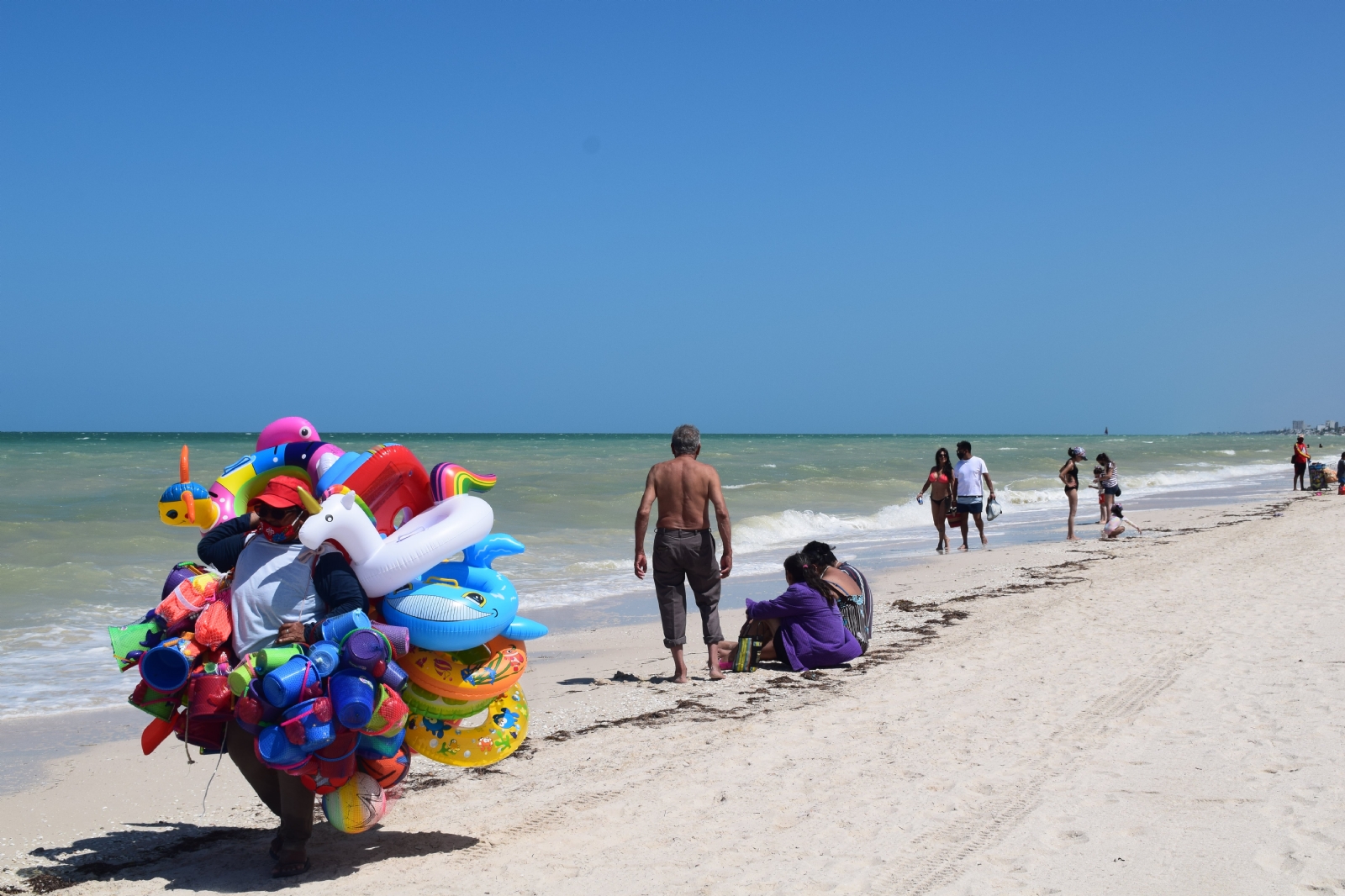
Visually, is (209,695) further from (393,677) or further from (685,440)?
(685,440)

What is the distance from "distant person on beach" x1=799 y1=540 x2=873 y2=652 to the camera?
24.3 feet

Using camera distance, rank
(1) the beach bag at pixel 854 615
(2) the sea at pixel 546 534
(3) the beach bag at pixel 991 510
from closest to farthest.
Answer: (1) the beach bag at pixel 854 615 → (2) the sea at pixel 546 534 → (3) the beach bag at pixel 991 510

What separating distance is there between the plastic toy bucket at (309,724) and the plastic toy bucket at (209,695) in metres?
0.24

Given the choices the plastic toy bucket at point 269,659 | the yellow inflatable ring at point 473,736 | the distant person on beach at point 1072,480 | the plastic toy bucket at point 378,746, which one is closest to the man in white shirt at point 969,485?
the distant person on beach at point 1072,480

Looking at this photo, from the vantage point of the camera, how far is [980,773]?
15.4 feet

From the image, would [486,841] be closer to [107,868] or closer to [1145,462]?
[107,868]

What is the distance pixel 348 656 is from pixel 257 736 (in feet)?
1.40

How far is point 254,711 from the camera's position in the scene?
3.38 m

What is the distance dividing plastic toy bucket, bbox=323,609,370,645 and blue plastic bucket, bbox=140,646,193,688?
0.51 metres

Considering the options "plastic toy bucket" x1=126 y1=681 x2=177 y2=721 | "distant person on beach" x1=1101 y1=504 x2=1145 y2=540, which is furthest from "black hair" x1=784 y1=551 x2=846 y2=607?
"distant person on beach" x1=1101 y1=504 x2=1145 y2=540

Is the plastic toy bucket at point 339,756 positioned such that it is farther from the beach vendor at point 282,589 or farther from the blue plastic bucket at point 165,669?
the blue plastic bucket at point 165,669

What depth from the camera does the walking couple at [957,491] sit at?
1455 cm

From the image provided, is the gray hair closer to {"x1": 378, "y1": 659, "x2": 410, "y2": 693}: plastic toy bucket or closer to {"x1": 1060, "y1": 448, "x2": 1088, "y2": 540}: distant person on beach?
{"x1": 378, "y1": 659, "x2": 410, "y2": 693}: plastic toy bucket

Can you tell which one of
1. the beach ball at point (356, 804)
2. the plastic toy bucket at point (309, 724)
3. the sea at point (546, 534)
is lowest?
the sea at point (546, 534)
